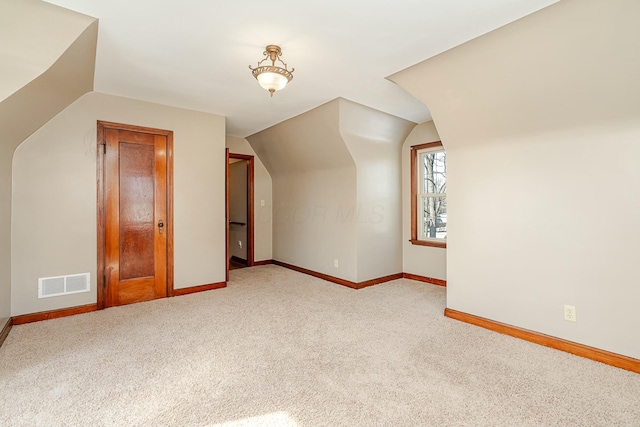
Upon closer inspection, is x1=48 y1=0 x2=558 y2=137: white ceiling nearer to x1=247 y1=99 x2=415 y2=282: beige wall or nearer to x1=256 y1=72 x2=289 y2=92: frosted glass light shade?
x1=256 y1=72 x2=289 y2=92: frosted glass light shade

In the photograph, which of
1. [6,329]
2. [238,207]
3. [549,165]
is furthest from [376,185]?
[6,329]

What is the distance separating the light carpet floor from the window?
5.72 ft

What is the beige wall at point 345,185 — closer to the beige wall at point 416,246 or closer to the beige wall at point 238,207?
the beige wall at point 416,246

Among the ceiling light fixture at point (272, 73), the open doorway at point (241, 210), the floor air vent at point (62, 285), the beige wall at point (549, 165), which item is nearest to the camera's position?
the beige wall at point (549, 165)

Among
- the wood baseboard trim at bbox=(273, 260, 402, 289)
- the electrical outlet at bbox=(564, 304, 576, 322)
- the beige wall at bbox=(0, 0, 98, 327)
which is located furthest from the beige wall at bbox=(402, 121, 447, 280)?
the beige wall at bbox=(0, 0, 98, 327)

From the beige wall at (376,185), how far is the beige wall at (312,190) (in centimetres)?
12

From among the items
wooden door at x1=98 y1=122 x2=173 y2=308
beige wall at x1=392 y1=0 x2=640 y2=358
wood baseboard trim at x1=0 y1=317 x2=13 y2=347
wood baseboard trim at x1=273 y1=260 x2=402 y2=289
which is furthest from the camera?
wood baseboard trim at x1=273 y1=260 x2=402 y2=289

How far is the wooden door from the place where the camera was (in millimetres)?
3570

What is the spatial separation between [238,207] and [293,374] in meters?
4.72

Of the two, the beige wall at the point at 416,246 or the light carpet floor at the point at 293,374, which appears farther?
the beige wall at the point at 416,246

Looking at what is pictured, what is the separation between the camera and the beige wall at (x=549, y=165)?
A: 2.13 meters

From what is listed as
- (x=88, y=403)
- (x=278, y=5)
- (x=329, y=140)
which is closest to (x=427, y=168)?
(x=329, y=140)

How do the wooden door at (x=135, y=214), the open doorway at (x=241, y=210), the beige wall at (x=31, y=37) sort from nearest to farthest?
the beige wall at (x=31, y=37) → the wooden door at (x=135, y=214) → the open doorway at (x=241, y=210)

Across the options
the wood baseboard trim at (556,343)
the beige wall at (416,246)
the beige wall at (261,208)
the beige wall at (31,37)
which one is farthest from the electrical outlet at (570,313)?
the beige wall at (261,208)
